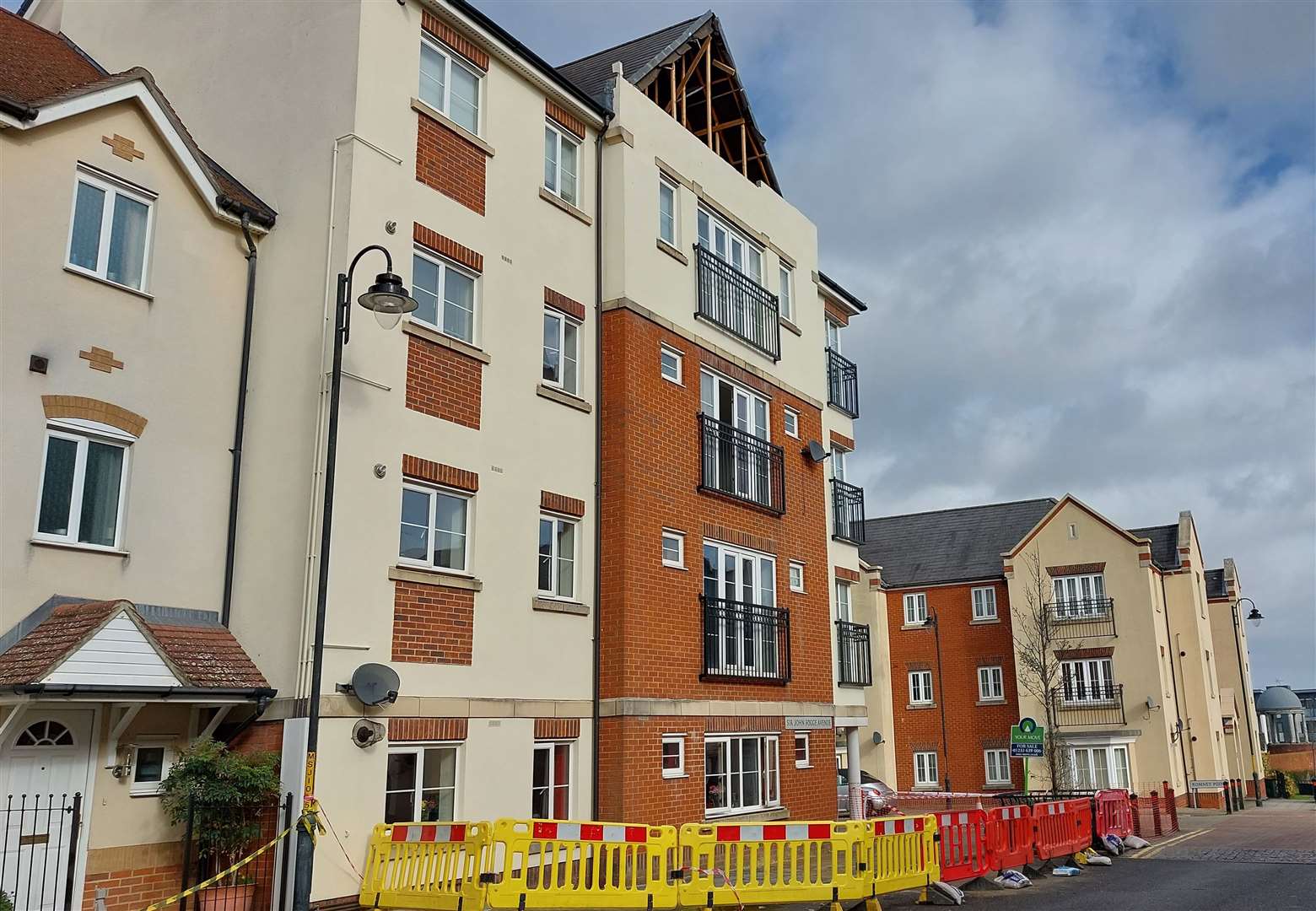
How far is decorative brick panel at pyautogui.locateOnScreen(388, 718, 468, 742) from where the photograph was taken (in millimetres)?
12352

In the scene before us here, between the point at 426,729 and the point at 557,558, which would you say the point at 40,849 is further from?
the point at 557,558

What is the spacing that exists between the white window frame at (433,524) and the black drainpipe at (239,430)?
183cm

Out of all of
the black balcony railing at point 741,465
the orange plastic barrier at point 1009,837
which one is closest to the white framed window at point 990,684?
the black balcony railing at point 741,465

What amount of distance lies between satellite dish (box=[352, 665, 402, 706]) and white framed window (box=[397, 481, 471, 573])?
1.42m

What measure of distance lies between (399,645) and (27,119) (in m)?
6.56

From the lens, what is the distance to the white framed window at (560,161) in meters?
16.5

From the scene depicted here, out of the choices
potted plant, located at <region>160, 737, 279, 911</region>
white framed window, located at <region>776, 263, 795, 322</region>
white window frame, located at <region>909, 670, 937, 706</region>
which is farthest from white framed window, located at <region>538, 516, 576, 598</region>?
white window frame, located at <region>909, 670, 937, 706</region>

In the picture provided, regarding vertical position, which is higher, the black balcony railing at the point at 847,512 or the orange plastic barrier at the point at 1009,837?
the black balcony railing at the point at 847,512

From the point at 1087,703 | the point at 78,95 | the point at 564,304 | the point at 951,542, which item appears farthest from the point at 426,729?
the point at 951,542

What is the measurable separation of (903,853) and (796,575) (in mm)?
7451

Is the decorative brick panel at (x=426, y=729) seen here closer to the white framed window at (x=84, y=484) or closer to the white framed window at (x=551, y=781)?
the white framed window at (x=551, y=781)

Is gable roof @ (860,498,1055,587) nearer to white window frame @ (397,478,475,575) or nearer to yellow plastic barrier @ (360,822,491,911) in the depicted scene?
white window frame @ (397,478,475,575)

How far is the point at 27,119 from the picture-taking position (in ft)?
36.4

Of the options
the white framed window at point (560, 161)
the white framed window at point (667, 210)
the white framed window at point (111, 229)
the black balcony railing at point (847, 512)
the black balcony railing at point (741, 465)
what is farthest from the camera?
the black balcony railing at point (847, 512)
